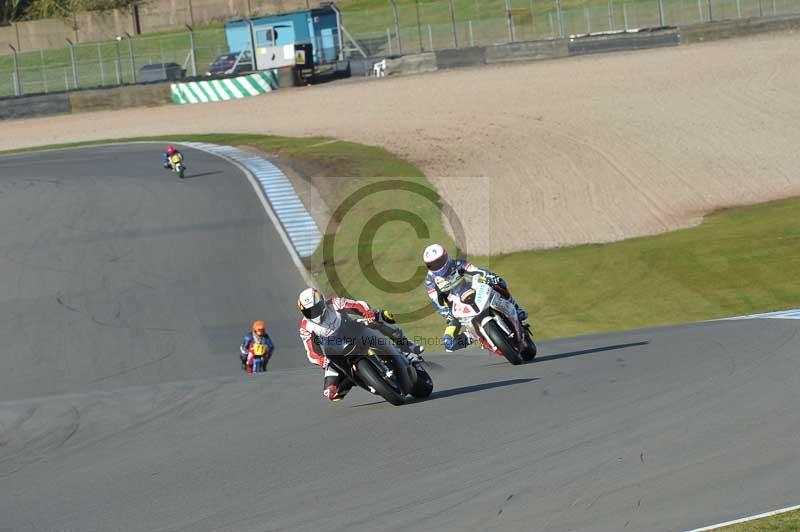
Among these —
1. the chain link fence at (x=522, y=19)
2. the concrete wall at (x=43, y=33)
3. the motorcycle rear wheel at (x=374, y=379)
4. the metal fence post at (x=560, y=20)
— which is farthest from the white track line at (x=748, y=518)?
the concrete wall at (x=43, y=33)

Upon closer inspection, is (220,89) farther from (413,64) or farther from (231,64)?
(413,64)

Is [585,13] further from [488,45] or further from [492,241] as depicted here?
[492,241]

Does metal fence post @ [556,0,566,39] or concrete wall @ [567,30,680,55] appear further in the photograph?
metal fence post @ [556,0,566,39]

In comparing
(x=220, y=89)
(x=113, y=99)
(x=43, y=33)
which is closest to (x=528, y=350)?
(x=220, y=89)

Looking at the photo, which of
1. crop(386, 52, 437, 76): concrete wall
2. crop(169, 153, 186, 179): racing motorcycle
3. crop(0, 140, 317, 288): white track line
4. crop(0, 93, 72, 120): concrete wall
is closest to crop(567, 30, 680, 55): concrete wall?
crop(386, 52, 437, 76): concrete wall

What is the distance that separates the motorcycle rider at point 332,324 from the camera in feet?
36.9

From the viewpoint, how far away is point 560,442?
9438 mm

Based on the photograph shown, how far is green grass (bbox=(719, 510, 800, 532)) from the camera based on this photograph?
22.3 feet

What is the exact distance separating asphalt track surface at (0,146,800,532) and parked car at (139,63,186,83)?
40.8 meters

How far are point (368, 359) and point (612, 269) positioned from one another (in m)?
13.9

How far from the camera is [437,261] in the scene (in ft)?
44.5

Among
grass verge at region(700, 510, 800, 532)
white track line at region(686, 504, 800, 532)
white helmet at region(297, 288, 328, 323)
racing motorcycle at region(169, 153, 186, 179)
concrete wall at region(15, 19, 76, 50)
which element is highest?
concrete wall at region(15, 19, 76, 50)

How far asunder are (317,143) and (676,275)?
67.4 ft

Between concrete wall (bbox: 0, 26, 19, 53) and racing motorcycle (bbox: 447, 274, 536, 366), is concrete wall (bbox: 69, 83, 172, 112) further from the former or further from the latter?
racing motorcycle (bbox: 447, 274, 536, 366)
